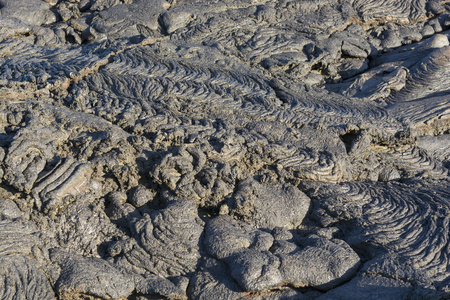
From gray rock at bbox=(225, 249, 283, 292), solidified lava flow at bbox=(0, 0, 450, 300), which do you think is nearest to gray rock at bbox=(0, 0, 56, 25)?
solidified lava flow at bbox=(0, 0, 450, 300)

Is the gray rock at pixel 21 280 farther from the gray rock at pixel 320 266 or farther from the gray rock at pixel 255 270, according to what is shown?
the gray rock at pixel 320 266

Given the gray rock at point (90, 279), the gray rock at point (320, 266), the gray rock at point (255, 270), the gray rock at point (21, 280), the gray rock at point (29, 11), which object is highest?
the gray rock at point (29, 11)

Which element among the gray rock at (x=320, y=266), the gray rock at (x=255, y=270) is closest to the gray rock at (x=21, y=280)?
the gray rock at (x=255, y=270)

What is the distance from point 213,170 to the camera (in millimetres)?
5512

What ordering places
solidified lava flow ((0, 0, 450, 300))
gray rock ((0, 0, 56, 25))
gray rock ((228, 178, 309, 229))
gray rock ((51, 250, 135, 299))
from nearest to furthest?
1. gray rock ((51, 250, 135, 299))
2. solidified lava flow ((0, 0, 450, 300))
3. gray rock ((228, 178, 309, 229))
4. gray rock ((0, 0, 56, 25))

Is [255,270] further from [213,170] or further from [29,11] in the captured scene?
[29,11]

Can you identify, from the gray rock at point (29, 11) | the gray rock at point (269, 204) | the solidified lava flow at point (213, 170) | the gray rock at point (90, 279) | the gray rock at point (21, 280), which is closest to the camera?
the gray rock at point (21, 280)

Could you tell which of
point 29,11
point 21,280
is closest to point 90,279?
point 21,280

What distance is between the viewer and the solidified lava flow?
15.4 feet

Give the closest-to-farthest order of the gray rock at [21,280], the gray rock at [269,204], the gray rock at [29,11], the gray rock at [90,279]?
the gray rock at [21,280]
the gray rock at [90,279]
the gray rock at [269,204]
the gray rock at [29,11]

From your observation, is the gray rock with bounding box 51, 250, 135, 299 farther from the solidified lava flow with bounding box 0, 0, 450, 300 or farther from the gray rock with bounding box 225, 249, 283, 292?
the gray rock with bounding box 225, 249, 283, 292

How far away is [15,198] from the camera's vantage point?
511 centimetres

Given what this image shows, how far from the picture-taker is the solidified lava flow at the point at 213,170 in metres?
4.69

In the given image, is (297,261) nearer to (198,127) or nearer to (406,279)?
(406,279)
